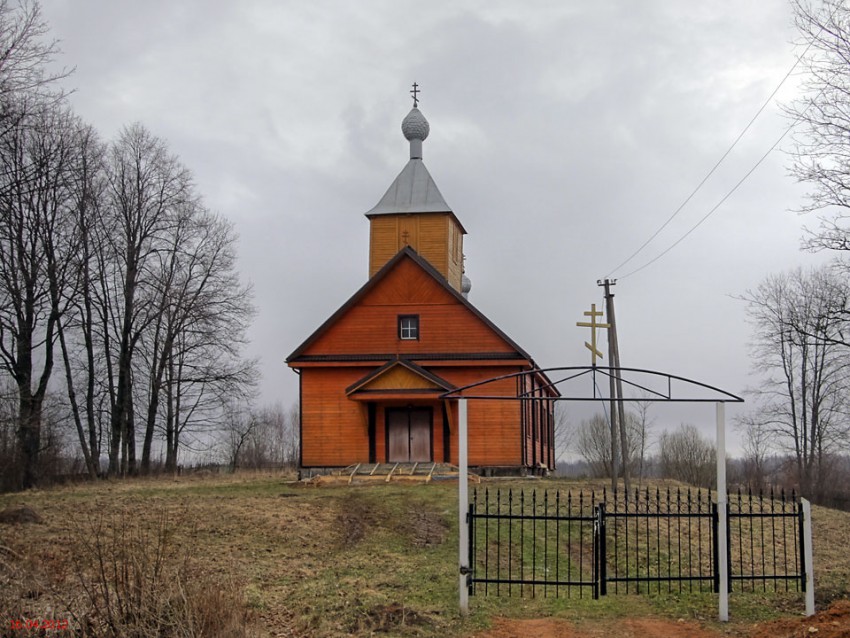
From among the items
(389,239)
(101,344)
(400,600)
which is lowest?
(400,600)

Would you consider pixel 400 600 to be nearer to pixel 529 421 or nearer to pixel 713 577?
pixel 713 577

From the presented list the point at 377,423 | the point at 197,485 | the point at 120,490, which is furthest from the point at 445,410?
the point at 120,490

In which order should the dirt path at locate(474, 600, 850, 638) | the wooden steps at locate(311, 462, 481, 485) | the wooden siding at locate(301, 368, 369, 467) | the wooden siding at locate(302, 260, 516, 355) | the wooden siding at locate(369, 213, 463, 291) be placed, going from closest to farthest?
1. the dirt path at locate(474, 600, 850, 638)
2. the wooden steps at locate(311, 462, 481, 485)
3. the wooden siding at locate(301, 368, 369, 467)
4. the wooden siding at locate(302, 260, 516, 355)
5. the wooden siding at locate(369, 213, 463, 291)

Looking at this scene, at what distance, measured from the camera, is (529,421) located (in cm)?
3428

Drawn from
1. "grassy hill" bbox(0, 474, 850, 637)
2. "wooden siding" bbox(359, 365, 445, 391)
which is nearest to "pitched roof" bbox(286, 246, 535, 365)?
"wooden siding" bbox(359, 365, 445, 391)

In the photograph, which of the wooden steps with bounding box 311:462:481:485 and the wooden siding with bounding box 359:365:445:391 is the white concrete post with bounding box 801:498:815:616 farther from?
the wooden siding with bounding box 359:365:445:391

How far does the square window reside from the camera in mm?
32219

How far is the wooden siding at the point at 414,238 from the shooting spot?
36.2 meters

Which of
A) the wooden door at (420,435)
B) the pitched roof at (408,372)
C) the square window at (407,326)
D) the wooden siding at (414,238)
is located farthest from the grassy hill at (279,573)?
the wooden siding at (414,238)

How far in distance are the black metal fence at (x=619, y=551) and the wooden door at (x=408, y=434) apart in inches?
338

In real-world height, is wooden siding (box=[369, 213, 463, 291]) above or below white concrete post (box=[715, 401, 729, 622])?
above

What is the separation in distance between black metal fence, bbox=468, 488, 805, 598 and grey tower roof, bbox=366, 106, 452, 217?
16.0 metres

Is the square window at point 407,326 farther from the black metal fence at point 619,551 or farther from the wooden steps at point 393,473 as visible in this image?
the black metal fence at point 619,551

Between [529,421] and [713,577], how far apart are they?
20.9 m
